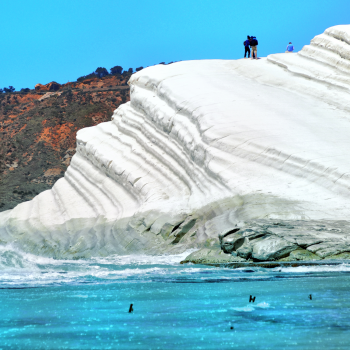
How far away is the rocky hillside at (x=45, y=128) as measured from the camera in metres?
42.9

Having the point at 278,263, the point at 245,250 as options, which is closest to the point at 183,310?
the point at 278,263

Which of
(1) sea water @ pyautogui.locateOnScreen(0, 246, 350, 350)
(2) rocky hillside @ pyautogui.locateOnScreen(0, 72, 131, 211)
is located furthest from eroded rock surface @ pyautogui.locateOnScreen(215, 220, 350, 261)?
(2) rocky hillside @ pyautogui.locateOnScreen(0, 72, 131, 211)

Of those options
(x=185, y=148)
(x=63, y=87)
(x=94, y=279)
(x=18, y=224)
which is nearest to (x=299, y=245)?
(x=94, y=279)

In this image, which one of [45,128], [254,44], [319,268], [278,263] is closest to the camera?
[319,268]

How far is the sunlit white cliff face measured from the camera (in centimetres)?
1073

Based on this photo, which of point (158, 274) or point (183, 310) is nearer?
point (183, 310)

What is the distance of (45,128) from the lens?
51.9m

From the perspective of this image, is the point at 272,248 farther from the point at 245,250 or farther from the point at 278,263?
the point at 245,250

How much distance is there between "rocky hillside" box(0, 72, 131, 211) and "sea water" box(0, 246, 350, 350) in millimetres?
30478

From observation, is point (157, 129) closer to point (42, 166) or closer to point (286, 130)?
point (286, 130)

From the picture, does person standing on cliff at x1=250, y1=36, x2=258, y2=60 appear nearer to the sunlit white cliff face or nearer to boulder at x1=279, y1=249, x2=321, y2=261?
the sunlit white cliff face

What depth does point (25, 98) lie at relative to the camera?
221 ft

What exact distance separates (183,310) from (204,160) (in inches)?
322

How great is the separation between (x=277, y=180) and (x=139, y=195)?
14.6 feet
